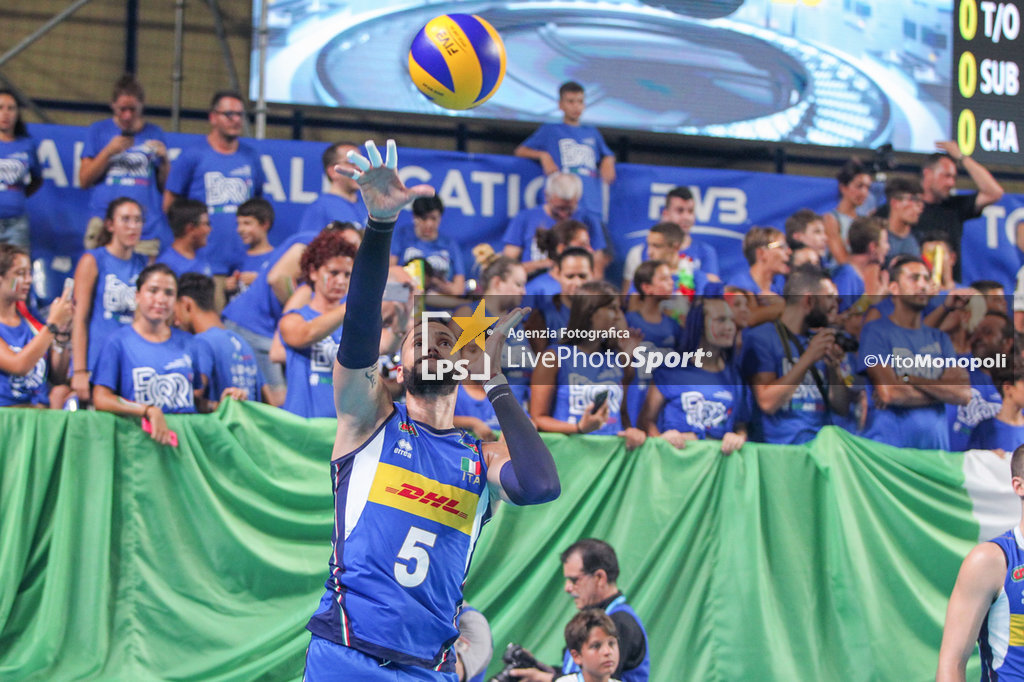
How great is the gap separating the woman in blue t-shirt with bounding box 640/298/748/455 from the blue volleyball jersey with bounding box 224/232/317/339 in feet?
8.82

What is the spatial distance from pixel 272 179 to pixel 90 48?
12.8ft

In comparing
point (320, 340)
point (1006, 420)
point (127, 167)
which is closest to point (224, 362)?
point (320, 340)

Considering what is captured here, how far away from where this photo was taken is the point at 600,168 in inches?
386

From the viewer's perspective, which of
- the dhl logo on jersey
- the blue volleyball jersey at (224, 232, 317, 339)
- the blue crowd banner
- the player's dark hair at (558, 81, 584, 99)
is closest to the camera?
the dhl logo on jersey

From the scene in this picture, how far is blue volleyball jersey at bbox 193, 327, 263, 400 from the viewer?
665 centimetres

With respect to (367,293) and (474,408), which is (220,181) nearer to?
(474,408)

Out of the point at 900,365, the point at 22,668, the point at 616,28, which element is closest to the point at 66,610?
the point at 22,668

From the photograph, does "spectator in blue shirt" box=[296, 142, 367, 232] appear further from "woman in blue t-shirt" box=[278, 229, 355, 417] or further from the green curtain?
the green curtain

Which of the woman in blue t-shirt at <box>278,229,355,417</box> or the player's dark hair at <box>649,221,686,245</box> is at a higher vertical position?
the player's dark hair at <box>649,221,686,245</box>

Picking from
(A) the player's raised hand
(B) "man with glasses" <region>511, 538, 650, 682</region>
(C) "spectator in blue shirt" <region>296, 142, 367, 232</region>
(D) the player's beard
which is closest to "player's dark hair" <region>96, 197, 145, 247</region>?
(C) "spectator in blue shirt" <region>296, 142, 367, 232</region>

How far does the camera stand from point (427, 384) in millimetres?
3988

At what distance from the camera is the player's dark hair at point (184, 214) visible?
7961 millimetres

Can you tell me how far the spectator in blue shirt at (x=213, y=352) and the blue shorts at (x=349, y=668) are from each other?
2749 mm

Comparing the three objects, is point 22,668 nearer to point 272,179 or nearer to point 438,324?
point 438,324
